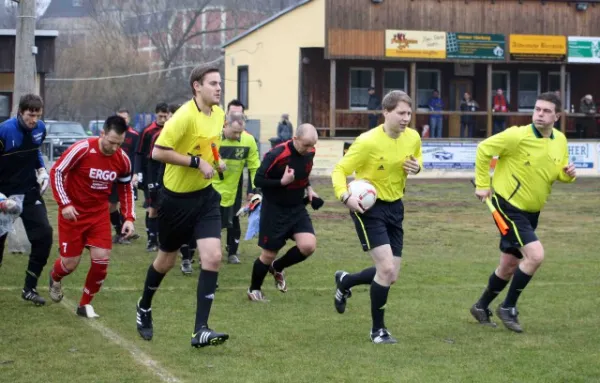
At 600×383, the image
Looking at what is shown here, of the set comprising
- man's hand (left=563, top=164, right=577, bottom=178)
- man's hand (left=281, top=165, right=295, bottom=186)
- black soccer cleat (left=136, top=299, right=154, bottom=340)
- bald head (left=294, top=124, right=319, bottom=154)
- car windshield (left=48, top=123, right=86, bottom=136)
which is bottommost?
black soccer cleat (left=136, top=299, right=154, bottom=340)

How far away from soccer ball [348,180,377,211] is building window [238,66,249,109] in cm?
3267

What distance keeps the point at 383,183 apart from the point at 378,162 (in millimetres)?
187

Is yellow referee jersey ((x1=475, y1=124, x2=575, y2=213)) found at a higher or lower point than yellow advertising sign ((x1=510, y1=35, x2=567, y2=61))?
lower

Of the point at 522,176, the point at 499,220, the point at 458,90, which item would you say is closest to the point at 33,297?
the point at 499,220

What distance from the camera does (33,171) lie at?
10.2 m

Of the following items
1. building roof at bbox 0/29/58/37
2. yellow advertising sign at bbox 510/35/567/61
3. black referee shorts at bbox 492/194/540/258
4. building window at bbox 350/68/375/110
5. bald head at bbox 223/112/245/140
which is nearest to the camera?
Result: black referee shorts at bbox 492/194/540/258

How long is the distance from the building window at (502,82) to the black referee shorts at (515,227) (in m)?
32.3

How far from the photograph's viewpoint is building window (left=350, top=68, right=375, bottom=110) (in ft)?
128

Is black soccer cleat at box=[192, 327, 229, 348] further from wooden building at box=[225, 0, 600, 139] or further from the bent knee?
wooden building at box=[225, 0, 600, 139]

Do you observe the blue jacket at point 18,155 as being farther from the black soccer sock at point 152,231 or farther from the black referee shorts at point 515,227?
the black referee shorts at point 515,227

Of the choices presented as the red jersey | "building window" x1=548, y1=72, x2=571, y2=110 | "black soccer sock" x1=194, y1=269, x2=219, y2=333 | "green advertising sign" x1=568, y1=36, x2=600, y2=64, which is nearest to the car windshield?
"building window" x1=548, y1=72, x2=571, y2=110

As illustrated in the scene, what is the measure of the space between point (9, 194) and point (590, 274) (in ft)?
23.3

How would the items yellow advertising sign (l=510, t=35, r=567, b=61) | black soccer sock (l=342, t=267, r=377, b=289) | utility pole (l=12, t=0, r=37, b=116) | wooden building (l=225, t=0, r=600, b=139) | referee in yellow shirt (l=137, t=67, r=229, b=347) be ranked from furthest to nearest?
yellow advertising sign (l=510, t=35, r=567, b=61)
wooden building (l=225, t=0, r=600, b=139)
utility pole (l=12, t=0, r=37, b=116)
black soccer sock (l=342, t=267, r=377, b=289)
referee in yellow shirt (l=137, t=67, r=229, b=347)

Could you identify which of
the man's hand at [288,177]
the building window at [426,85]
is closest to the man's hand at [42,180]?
the man's hand at [288,177]
